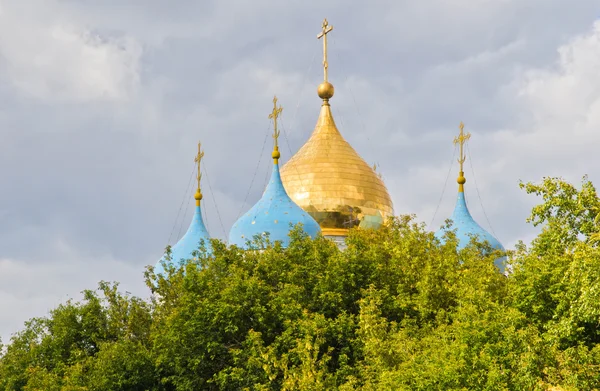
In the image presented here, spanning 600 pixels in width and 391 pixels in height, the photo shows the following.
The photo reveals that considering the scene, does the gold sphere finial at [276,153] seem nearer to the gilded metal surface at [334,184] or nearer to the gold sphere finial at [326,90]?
the gilded metal surface at [334,184]

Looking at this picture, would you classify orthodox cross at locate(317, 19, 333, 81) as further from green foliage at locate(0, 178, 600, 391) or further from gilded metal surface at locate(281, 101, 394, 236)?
green foliage at locate(0, 178, 600, 391)

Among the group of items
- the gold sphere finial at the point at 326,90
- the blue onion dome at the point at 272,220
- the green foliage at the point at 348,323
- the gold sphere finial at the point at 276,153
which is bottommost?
the green foliage at the point at 348,323

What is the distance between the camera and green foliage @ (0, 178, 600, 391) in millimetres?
19766

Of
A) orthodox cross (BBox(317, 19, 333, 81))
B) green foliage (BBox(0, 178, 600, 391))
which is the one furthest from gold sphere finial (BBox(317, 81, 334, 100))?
green foliage (BBox(0, 178, 600, 391))

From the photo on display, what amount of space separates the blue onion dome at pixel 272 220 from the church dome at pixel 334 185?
3.67 m

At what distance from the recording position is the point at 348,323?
25.9m

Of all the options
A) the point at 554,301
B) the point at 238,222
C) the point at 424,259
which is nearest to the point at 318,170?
the point at 238,222

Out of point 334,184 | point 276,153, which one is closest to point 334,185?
point 334,184

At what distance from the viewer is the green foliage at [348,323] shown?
64.8 ft

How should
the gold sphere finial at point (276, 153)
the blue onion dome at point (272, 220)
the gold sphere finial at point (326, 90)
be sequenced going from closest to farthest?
the blue onion dome at point (272, 220)
the gold sphere finial at point (276, 153)
the gold sphere finial at point (326, 90)

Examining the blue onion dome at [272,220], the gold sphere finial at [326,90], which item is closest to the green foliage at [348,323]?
the blue onion dome at [272,220]

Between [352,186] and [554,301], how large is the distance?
18105 millimetres

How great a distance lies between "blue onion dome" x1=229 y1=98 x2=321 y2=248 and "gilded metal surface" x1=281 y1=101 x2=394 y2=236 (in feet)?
12.0

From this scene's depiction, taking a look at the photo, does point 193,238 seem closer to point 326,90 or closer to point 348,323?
point 326,90
